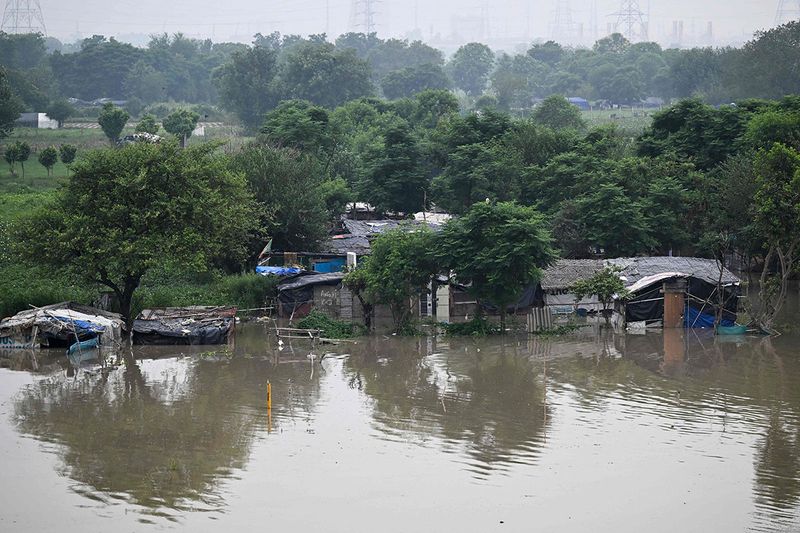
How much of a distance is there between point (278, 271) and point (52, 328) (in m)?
7.17

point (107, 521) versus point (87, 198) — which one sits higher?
point (87, 198)

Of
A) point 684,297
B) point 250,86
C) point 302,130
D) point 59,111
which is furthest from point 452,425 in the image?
point 250,86

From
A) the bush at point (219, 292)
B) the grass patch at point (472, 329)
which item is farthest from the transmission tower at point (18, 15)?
the grass patch at point (472, 329)

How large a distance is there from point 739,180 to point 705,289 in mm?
5350

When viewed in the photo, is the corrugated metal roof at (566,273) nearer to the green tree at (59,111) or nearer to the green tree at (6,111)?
the green tree at (6,111)

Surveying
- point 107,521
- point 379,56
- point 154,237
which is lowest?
point 107,521

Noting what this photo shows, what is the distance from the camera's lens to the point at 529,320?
86.9 ft

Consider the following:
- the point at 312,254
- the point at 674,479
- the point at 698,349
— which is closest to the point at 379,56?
the point at 312,254

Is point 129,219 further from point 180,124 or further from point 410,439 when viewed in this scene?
point 180,124

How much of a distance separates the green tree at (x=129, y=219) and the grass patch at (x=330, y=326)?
110 inches

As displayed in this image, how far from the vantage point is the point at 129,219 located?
2495cm

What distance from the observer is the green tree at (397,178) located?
130 feet

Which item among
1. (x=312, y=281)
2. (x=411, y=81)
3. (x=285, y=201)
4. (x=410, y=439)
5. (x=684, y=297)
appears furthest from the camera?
(x=411, y=81)

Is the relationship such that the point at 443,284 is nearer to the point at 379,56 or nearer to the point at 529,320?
the point at 529,320
